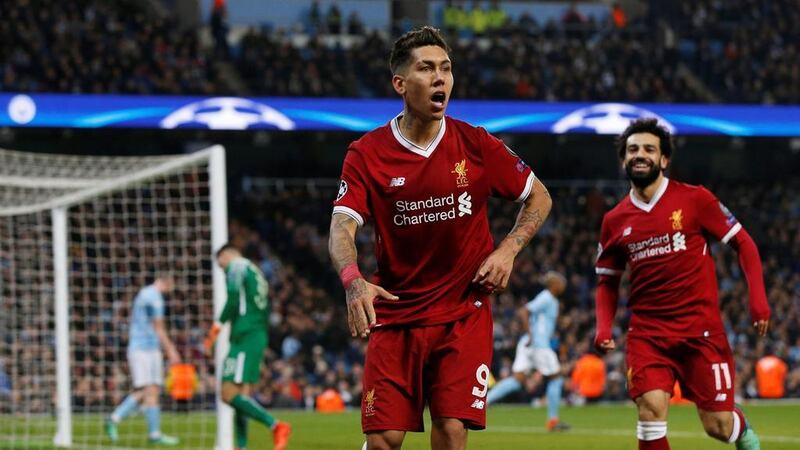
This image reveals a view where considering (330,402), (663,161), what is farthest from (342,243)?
(330,402)

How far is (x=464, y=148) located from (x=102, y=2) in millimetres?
22792

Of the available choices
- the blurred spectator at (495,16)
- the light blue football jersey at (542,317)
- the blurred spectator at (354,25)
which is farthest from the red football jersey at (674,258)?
the blurred spectator at (495,16)

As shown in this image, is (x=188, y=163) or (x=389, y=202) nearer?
(x=389, y=202)

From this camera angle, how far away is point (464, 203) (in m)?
5.66

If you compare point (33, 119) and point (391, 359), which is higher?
point (33, 119)

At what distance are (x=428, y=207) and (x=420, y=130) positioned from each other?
0.34 meters

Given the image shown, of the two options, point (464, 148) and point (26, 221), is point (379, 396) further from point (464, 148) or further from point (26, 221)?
point (26, 221)

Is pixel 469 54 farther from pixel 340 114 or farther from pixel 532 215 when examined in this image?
pixel 532 215

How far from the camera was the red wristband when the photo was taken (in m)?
5.30

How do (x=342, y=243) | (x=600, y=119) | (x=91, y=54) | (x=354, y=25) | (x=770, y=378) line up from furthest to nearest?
1. (x=354, y=25)
2. (x=600, y=119)
3. (x=91, y=54)
4. (x=770, y=378)
5. (x=342, y=243)

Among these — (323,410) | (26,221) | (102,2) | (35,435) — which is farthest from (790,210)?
(35,435)

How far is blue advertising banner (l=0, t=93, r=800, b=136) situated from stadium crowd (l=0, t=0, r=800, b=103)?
85cm

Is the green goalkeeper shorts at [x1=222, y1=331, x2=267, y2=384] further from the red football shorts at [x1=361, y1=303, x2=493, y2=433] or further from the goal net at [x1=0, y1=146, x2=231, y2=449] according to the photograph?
the red football shorts at [x1=361, y1=303, x2=493, y2=433]

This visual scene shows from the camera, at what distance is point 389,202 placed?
5.63 meters
